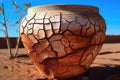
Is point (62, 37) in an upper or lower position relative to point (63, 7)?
lower

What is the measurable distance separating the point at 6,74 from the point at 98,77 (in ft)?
6.76

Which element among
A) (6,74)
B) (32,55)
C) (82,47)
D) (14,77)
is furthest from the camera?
(6,74)

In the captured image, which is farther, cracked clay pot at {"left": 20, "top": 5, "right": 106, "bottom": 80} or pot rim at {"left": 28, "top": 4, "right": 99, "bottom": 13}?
pot rim at {"left": 28, "top": 4, "right": 99, "bottom": 13}

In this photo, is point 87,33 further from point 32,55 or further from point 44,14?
point 32,55

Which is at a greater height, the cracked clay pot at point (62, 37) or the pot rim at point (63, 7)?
the pot rim at point (63, 7)

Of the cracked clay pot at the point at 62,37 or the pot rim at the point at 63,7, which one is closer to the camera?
the cracked clay pot at the point at 62,37

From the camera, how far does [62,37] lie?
14.9 feet

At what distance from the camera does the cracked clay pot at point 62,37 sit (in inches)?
180

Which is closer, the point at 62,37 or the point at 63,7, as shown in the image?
the point at 62,37

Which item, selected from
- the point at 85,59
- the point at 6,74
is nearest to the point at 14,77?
the point at 6,74

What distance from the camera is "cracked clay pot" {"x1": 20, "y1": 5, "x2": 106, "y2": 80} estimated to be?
4.57 meters

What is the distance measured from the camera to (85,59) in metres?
4.95

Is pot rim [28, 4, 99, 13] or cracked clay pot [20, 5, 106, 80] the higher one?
pot rim [28, 4, 99, 13]

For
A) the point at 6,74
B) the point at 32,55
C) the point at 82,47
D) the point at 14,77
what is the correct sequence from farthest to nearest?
the point at 6,74, the point at 14,77, the point at 32,55, the point at 82,47
